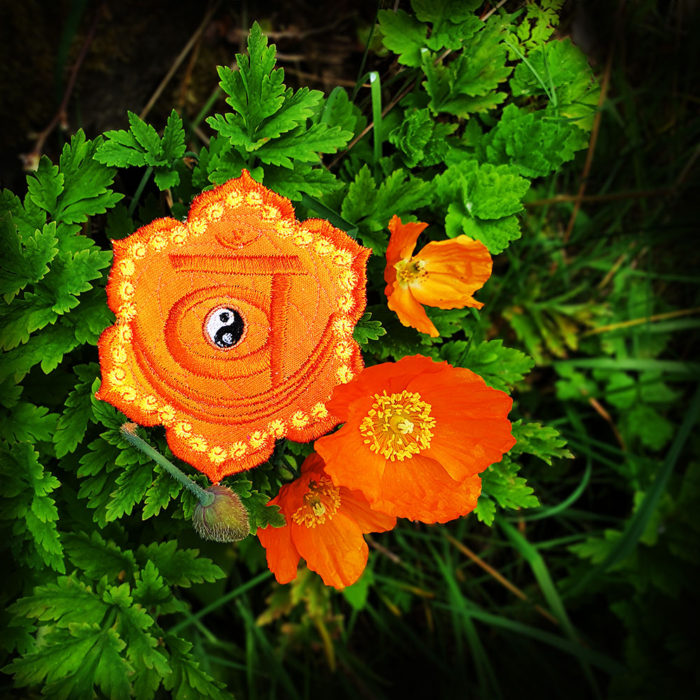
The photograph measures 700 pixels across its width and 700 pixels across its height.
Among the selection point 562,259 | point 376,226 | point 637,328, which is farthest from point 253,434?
point 637,328

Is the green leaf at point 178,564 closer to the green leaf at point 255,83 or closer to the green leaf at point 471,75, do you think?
the green leaf at point 255,83

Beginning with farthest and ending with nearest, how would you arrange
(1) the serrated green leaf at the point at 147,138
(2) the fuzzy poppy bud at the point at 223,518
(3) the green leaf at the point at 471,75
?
(3) the green leaf at the point at 471,75, (1) the serrated green leaf at the point at 147,138, (2) the fuzzy poppy bud at the point at 223,518

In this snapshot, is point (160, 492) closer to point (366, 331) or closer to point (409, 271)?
point (366, 331)

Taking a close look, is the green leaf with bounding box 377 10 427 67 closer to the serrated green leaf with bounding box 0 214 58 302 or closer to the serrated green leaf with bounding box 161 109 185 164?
the serrated green leaf with bounding box 161 109 185 164

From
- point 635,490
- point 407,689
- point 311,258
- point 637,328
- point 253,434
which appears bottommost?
point 407,689

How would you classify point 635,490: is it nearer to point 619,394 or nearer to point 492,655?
point 619,394


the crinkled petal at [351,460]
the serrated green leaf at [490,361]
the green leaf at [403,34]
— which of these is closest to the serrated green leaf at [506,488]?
the serrated green leaf at [490,361]
